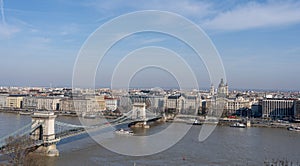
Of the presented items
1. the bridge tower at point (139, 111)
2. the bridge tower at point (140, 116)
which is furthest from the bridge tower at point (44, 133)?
the bridge tower at point (139, 111)

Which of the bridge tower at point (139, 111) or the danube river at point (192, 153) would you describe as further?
the bridge tower at point (139, 111)

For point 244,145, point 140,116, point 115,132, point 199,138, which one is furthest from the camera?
point 140,116

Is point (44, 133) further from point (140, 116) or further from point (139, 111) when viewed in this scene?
point (139, 111)

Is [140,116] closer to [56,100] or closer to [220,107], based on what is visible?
[220,107]

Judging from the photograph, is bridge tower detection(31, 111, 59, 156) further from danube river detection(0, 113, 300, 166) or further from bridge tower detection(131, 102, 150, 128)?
bridge tower detection(131, 102, 150, 128)

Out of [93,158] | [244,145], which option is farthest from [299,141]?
[93,158]

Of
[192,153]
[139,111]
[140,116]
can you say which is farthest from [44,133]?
[139,111]

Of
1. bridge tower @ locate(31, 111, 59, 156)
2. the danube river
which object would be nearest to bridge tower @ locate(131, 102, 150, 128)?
the danube river

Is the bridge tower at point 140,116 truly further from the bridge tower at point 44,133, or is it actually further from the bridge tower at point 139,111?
the bridge tower at point 44,133
